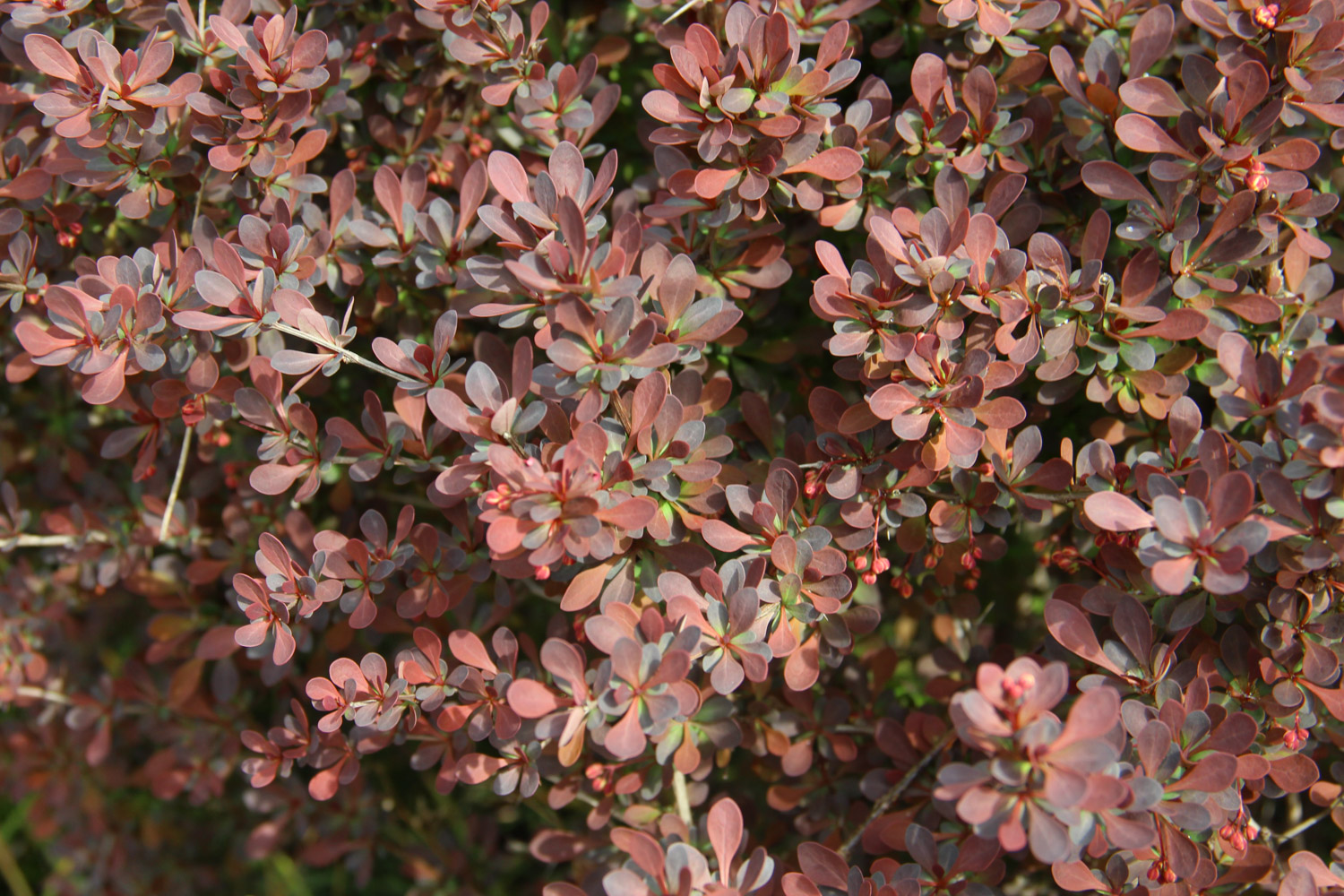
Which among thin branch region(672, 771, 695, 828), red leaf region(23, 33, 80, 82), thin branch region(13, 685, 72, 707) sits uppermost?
red leaf region(23, 33, 80, 82)

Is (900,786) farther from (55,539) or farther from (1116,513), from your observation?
(55,539)

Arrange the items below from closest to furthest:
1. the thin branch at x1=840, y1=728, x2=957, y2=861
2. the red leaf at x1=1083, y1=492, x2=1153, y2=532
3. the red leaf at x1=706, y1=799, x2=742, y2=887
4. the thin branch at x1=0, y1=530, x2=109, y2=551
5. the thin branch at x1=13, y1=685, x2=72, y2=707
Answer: the red leaf at x1=1083, y1=492, x2=1153, y2=532, the red leaf at x1=706, y1=799, x2=742, y2=887, the thin branch at x1=840, y1=728, x2=957, y2=861, the thin branch at x1=0, y1=530, x2=109, y2=551, the thin branch at x1=13, y1=685, x2=72, y2=707

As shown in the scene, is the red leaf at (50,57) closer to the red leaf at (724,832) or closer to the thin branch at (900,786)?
the red leaf at (724,832)

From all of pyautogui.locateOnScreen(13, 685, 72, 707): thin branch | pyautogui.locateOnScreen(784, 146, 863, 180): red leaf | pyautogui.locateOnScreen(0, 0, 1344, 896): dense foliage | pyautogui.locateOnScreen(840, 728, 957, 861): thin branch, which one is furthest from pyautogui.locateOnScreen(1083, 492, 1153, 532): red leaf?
pyautogui.locateOnScreen(13, 685, 72, 707): thin branch

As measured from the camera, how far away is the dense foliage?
116cm

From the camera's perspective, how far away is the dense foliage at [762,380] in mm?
1162

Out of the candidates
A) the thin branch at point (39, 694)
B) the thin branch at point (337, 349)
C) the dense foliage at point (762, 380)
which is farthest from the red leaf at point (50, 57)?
the thin branch at point (39, 694)

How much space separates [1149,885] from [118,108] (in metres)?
1.85

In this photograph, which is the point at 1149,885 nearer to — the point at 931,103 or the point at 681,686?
the point at 681,686

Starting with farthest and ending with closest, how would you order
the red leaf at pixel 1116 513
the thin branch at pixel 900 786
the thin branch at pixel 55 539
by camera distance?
the thin branch at pixel 55 539 → the thin branch at pixel 900 786 → the red leaf at pixel 1116 513

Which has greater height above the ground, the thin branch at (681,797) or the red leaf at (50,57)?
the red leaf at (50,57)

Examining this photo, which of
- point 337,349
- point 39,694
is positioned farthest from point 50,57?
point 39,694

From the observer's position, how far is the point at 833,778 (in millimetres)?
1642

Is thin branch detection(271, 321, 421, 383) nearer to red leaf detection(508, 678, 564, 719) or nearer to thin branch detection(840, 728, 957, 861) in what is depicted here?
red leaf detection(508, 678, 564, 719)
